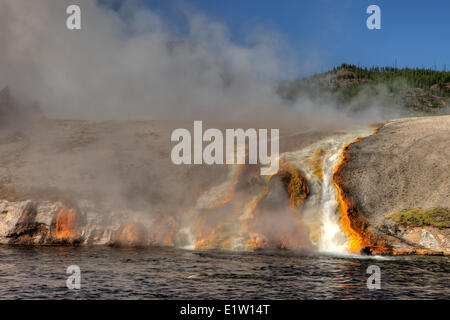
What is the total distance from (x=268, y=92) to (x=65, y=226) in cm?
4781

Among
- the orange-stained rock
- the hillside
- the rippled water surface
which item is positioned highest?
the hillside

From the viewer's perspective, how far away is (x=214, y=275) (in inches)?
625

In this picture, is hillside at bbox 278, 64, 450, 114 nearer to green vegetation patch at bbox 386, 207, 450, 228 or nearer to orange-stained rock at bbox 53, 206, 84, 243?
orange-stained rock at bbox 53, 206, 84, 243

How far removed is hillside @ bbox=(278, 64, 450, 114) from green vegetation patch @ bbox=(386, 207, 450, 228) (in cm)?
9972

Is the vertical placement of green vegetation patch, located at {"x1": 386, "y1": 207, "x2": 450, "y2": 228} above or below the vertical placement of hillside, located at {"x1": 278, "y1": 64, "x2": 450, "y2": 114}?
below

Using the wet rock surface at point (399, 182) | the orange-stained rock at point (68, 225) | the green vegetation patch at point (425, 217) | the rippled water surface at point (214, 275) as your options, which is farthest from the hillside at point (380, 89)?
the rippled water surface at point (214, 275)

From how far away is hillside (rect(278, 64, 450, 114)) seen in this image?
121750 millimetres

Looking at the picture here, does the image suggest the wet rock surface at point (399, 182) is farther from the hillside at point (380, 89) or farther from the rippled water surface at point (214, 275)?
the hillside at point (380, 89)

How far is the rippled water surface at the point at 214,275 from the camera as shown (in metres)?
13.0

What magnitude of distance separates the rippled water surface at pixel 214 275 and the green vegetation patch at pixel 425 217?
80.9 inches

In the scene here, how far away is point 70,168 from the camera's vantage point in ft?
101

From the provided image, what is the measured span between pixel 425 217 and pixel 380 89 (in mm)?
118329

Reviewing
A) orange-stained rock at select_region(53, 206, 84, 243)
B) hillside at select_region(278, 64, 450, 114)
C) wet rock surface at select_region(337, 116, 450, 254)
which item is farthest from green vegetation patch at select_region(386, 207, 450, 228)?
hillside at select_region(278, 64, 450, 114)

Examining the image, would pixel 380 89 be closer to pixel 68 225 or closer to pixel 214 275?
pixel 68 225
